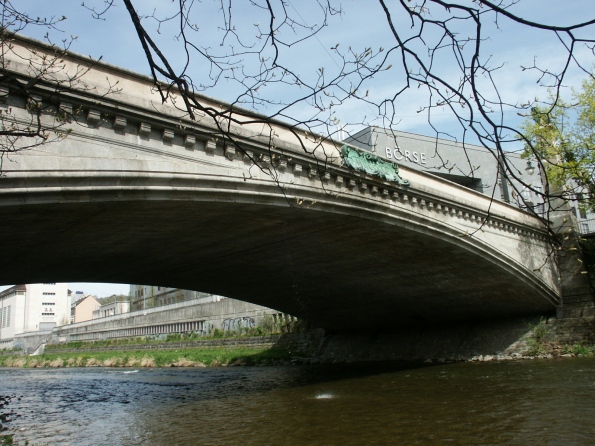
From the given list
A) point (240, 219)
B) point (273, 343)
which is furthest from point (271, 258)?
point (273, 343)

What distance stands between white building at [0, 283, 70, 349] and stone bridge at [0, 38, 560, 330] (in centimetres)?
9793

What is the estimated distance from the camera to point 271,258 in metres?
18.9

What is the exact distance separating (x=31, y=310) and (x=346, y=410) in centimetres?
11343

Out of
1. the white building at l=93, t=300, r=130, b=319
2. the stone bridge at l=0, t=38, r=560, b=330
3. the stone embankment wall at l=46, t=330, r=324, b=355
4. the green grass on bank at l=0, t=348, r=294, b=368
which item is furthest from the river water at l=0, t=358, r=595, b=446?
the white building at l=93, t=300, r=130, b=319

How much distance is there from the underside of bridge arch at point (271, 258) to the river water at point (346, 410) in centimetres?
370

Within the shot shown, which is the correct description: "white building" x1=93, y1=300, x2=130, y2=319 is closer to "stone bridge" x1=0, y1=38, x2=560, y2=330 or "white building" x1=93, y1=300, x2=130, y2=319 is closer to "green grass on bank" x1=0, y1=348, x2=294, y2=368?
"green grass on bank" x1=0, y1=348, x2=294, y2=368

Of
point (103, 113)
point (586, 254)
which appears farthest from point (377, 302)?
point (103, 113)

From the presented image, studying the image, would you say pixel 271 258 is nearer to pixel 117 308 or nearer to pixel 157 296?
pixel 157 296

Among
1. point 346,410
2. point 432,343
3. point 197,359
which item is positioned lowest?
point 346,410

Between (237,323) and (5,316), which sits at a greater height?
(5,316)

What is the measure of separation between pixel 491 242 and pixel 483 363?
516 cm

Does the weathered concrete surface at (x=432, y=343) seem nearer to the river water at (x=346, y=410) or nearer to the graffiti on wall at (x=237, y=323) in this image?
the river water at (x=346, y=410)

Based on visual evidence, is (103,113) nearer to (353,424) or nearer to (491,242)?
(353,424)

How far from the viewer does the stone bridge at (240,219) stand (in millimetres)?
9273
